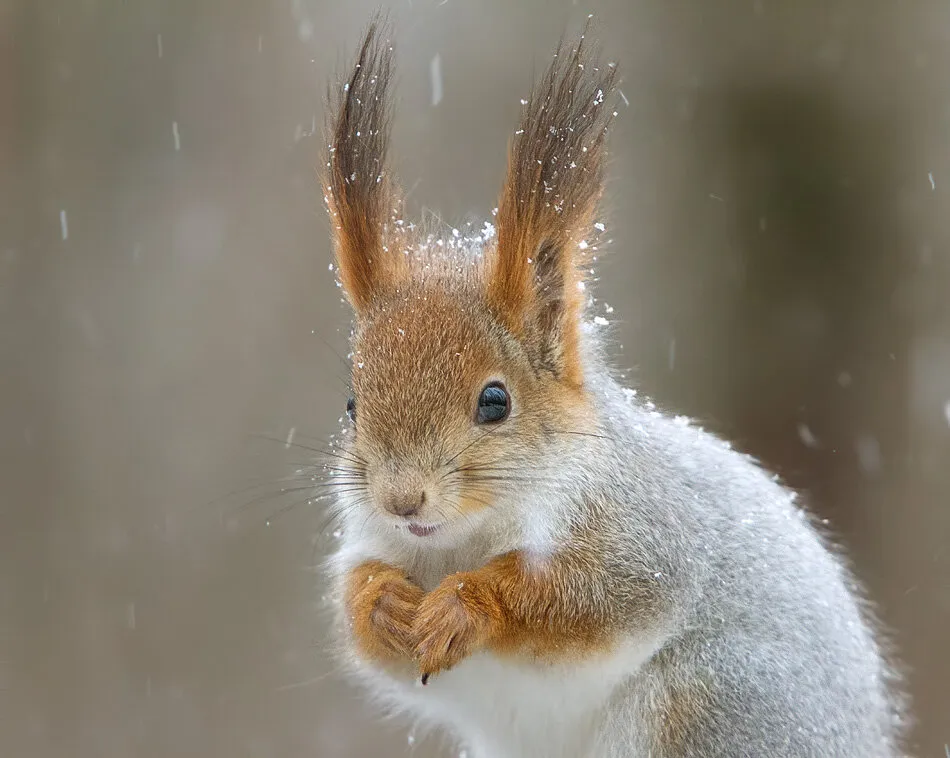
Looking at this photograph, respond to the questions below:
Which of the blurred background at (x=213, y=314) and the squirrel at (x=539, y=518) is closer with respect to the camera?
the squirrel at (x=539, y=518)

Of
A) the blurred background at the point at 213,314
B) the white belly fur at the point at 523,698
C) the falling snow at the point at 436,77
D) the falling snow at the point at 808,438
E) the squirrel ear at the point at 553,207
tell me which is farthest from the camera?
the falling snow at the point at 808,438

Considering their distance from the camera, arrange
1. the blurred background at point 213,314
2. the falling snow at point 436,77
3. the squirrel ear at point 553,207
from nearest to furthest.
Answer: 1. the squirrel ear at point 553,207
2. the falling snow at point 436,77
3. the blurred background at point 213,314

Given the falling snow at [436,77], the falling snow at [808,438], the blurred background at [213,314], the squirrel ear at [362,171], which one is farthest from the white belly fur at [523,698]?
the falling snow at [808,438]

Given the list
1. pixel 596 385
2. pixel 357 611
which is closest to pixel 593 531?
pixel 596 385

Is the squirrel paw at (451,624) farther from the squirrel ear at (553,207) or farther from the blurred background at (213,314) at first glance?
the blurred background at (213,314)

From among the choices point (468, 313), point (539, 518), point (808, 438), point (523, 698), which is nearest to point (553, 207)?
point (468, 313)

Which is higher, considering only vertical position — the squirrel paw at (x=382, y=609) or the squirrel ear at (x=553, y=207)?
the squirrel ear at (x=553, y=207)

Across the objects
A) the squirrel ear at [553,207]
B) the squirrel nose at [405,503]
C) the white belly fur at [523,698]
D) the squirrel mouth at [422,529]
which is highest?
the squirrel ear at [553,207]

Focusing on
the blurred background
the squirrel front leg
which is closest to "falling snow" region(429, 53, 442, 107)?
the blurred background
